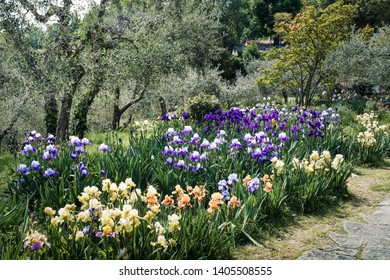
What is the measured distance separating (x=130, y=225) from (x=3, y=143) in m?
13.9

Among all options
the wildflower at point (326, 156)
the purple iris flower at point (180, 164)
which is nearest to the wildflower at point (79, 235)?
the purple iris flower at point (180, 164)

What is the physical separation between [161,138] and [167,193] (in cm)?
220

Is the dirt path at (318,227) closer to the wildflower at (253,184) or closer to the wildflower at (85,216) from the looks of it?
the wildflower at (253,184)

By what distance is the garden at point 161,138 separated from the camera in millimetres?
3943

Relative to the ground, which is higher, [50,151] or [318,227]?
[50,151]

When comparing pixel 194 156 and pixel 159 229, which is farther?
pixel 194 156

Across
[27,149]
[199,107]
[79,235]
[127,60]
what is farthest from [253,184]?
[127,60]

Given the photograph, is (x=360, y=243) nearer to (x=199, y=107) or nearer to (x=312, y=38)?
(x=199, y=107)

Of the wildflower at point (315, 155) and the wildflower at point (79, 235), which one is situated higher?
the wildflower at point (315, 155)

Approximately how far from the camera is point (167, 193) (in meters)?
5.47

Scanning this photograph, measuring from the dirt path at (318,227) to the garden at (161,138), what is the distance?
128 millimetres

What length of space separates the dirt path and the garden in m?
0.13

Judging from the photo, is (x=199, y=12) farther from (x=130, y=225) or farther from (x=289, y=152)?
(x=130, y=225)
